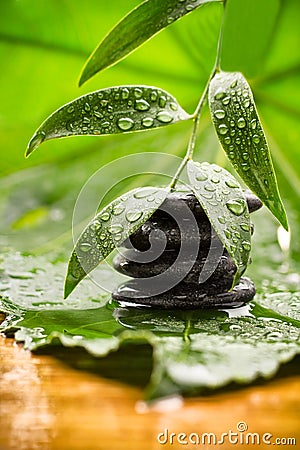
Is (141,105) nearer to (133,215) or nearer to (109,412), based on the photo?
(133,215)

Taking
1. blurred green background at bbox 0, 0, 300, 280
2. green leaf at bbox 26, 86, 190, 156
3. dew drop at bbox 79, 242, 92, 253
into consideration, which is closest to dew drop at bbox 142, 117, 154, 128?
green leaf at bbox 26, 86, 190, 156

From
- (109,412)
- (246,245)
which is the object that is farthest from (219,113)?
(109,412)

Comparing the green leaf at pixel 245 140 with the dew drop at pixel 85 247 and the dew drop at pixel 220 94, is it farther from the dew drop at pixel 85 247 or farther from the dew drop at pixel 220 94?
the dew drop at pixel 85 247

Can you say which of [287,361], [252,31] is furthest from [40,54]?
[287,361]

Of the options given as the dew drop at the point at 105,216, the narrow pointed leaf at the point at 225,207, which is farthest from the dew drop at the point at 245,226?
the dew drop at the point at 105,216

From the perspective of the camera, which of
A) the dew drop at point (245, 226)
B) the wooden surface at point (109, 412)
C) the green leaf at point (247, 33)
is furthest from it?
the green leaf at point (247, 33)

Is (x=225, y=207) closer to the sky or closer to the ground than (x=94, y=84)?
closer to the ground

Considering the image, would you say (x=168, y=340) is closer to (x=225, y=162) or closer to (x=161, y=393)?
(x=161, y=393)
